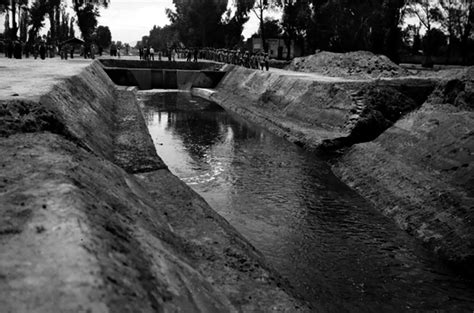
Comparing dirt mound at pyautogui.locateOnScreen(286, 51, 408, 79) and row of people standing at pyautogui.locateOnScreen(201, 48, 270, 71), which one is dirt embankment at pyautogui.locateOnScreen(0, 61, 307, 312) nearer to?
dirt mound at pyautogui.locateOnScreen(286, 51, 408, 79)

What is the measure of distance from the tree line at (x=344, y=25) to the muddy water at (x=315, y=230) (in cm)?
2705

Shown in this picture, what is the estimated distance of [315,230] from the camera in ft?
32.5

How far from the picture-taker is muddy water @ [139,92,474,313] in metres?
7.36

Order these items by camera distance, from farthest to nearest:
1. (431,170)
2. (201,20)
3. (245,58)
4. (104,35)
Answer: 1. (104,35)
2. (201,20)
3. (245,58)
4. (431,170)

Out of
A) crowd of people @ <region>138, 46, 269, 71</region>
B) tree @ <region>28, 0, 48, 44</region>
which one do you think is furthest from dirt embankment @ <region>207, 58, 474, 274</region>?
tree @ <region>28, 0, 48, 44</region>

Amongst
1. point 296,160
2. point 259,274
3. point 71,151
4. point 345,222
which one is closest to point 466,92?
point 296,160

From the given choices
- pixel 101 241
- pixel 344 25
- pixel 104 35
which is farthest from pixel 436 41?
pixel 101 241

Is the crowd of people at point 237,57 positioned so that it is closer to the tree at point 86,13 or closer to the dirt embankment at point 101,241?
the tree at point 86,13

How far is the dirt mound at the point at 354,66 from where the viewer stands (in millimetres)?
28127

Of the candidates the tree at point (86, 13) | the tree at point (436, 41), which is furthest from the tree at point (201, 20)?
the tree at point (436, 41)

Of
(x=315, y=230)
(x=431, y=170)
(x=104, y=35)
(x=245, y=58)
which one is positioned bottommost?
(x=315, y=230)

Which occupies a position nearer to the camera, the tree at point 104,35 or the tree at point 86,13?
the tree at point 86,13

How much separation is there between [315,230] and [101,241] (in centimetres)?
668

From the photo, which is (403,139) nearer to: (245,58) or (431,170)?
(431,170)
